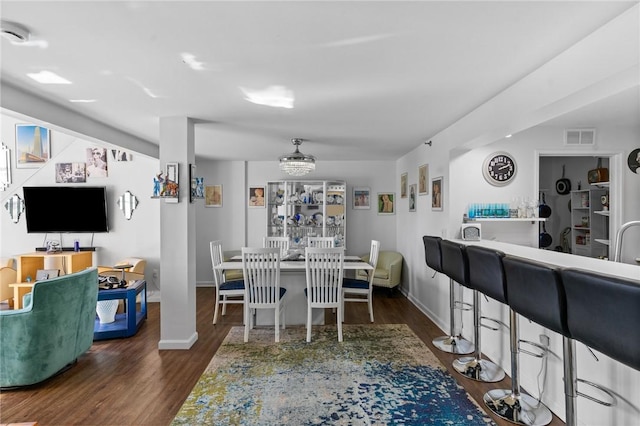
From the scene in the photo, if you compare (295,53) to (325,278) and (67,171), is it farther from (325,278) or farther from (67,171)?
(67,171)

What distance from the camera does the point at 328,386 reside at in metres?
2.88

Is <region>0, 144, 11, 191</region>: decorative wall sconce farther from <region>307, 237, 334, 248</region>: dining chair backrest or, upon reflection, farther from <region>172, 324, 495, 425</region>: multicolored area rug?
<region>307, 237, 334, 248</region>: dining chair backrest

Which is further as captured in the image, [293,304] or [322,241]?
[322,241]

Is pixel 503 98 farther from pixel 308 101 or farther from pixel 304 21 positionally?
pixel 304 21

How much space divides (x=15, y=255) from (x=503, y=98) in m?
6.92

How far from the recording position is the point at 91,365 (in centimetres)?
332

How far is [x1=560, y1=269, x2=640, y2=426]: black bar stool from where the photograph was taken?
1288 mm

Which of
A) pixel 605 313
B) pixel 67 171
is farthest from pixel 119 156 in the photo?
pixel 605 313

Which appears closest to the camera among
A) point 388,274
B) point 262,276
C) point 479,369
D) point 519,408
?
point 519,408

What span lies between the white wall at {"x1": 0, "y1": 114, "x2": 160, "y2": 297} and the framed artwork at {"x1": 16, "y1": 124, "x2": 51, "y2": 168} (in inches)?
2.7

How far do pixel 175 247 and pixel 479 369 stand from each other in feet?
10.2

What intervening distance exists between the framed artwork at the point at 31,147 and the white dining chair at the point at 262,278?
416cm

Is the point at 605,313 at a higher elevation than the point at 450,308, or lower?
higher

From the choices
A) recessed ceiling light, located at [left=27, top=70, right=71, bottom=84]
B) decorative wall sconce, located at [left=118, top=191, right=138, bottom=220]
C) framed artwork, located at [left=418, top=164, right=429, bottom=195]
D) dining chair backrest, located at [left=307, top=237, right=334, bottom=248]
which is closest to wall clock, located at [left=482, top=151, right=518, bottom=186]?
framed artwork, located at [left=418, top=164, right=429, bottom=195]
